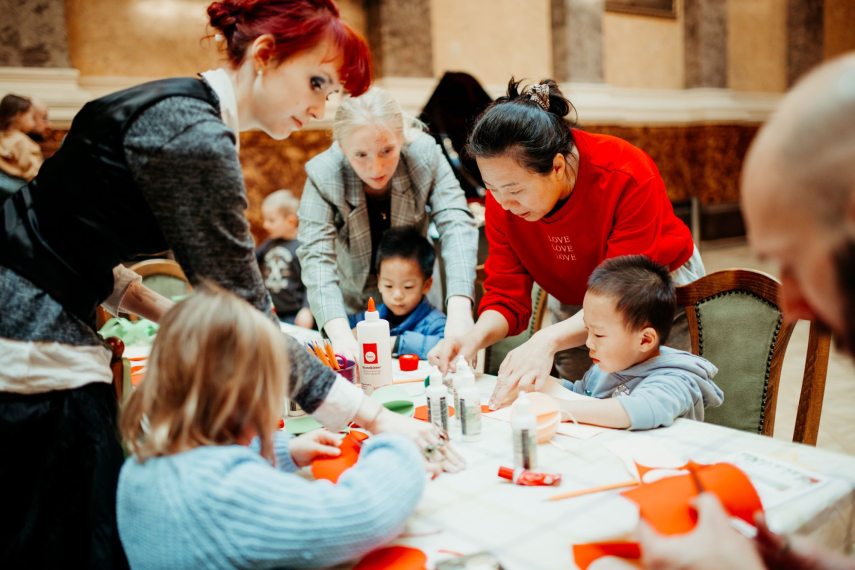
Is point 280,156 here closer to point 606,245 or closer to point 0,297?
point 606,245

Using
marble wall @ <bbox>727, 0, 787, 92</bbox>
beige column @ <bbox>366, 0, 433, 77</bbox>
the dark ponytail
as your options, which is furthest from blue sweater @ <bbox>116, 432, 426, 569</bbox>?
marble wall @ <bbox>727, 0, 787, 92</bbox>

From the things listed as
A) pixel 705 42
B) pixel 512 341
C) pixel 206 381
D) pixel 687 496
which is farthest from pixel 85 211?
pixel 705 42

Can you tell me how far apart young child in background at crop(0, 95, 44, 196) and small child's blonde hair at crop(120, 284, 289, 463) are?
117 inches

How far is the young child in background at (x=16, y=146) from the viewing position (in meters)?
3.65

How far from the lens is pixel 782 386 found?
4.02 meters

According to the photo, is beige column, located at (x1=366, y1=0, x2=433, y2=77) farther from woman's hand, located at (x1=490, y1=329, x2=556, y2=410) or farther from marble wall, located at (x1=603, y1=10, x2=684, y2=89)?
woman's hand, located at (x1=490, y1=329, x2=556, y2=410)

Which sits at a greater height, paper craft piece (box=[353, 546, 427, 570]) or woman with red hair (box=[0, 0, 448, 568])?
woman with red hair (box=[0, 0, 448, 568])

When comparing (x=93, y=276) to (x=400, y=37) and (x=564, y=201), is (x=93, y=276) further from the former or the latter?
(x=400, y=37)

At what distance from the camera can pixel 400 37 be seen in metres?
6.20

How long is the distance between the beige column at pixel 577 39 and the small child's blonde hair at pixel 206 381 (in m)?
6.97

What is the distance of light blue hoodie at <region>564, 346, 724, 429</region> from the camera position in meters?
1.48

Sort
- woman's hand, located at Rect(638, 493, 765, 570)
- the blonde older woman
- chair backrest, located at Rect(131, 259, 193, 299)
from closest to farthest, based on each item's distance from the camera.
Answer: woman's hand, located at Rect(638, 493, 765, 570), the blonde older woman, chair backrest, located at Rect(131, 259, 193, 299)

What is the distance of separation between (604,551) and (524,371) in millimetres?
740


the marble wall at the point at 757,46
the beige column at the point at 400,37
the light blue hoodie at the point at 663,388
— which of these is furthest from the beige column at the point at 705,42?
the light blue hoodie at the point at 663,388
